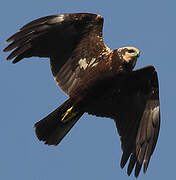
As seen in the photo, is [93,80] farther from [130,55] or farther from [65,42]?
[65,42]

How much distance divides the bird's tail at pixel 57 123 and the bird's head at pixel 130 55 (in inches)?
60.9

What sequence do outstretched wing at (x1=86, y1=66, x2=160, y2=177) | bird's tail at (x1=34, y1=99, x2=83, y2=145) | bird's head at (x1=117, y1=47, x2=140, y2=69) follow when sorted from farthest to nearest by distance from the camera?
outstretched wing at (x1=86, y1=66, x2=160, y2=177) → bird's tail at (x1=34, y1=99, x2=83, y2=145) → bird's head at (x1=117, y1=47, x2=140, y2=69)

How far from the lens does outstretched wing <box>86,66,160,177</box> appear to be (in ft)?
49.2

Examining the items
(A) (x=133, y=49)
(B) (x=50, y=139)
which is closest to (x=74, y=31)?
(A) (x=133, y=49)

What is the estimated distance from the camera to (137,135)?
1529 cm

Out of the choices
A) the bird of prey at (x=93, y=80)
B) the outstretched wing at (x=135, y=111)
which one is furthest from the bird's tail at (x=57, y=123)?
the outstretched wing at (x=135, y=111)

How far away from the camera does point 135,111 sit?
15.5 metres

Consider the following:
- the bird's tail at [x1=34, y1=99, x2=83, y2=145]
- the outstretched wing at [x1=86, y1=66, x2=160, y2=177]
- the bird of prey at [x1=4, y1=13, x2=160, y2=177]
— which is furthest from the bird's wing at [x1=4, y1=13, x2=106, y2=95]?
the outstretched wing at [x1=86, y1=66, x2=160, y2=177]

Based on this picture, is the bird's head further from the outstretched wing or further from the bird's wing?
the bird's wing

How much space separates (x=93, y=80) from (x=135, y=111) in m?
1.50

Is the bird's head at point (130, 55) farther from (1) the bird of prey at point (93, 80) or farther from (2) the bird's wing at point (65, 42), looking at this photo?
(2) the bird's wing at point (65, 42)

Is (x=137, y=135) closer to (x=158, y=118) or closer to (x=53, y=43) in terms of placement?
(x=158, y=118)

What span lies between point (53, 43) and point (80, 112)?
182 cm

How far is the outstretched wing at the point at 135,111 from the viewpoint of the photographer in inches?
590
